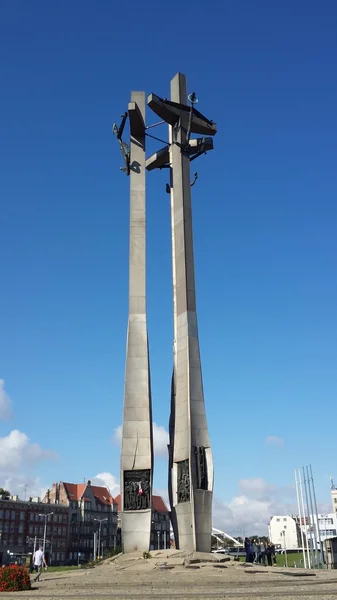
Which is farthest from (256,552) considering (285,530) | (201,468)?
(285,530)

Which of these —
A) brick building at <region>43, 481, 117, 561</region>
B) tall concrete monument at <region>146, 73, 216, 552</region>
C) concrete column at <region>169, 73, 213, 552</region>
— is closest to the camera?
concrete column at <region>169, 73, 213, 552</region>

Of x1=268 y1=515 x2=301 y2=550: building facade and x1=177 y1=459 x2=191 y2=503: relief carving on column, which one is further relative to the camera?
x1=268 y1=515 x2=301 y2=550: building facade

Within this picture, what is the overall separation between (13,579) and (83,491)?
314 feet

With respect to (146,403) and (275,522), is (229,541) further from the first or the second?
(146,403)

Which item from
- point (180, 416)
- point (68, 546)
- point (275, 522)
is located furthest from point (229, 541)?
point (180, 416)

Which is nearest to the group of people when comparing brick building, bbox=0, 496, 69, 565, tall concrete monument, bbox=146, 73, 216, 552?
tall concrete monument, bbox=146, 73, 216, 552

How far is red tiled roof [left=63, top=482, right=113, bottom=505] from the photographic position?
350 feet

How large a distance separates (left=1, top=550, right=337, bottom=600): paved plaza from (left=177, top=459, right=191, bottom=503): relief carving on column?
4067 mm

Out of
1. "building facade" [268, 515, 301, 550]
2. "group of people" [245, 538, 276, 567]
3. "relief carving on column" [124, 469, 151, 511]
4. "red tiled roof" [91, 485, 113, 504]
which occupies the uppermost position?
"red tiled roof" [91, 485, 113, 504]

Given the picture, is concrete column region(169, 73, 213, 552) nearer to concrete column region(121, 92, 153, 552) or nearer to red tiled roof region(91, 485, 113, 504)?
concrete column region(121, 92, 153, 552)

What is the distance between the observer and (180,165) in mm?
33969

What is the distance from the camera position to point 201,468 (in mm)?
27531

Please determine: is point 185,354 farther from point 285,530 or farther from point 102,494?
point 285,530

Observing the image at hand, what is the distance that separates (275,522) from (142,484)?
13008 cm
